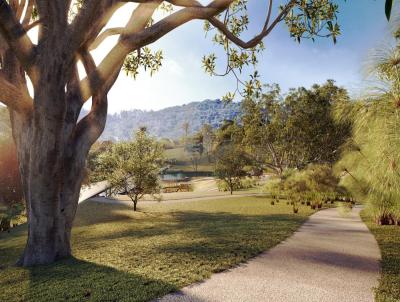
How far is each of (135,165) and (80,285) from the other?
15.4 metres

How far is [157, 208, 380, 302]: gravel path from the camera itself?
5.76 metres

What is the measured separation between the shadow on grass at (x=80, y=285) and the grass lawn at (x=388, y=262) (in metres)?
3.86

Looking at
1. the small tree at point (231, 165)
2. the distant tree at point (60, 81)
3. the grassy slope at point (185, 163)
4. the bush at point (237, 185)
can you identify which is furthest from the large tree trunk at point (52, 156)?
the grassy slope at point (185, 163)

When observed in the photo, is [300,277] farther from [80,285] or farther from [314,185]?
[314,185]

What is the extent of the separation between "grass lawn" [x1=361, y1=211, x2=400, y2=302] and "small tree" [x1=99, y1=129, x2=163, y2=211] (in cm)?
1320

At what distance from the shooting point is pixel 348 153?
42.2 feet

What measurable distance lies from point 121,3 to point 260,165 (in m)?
31.8

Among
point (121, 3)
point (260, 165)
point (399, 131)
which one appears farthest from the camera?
point (260, 165)

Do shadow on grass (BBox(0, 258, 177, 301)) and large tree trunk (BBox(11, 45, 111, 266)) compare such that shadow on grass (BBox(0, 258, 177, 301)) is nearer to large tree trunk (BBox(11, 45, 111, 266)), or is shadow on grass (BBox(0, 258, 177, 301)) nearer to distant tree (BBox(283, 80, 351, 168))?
large tree trunk (BBox(11, 45, 111, 266))

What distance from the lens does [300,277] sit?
6.89 meters

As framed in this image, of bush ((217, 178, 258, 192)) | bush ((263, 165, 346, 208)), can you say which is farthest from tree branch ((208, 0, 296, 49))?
bush ((217, 178, 258, 192))

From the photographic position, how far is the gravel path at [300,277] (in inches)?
227

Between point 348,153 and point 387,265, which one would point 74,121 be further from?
point 348,153

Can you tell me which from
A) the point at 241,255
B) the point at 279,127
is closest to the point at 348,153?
the point at 241,255
